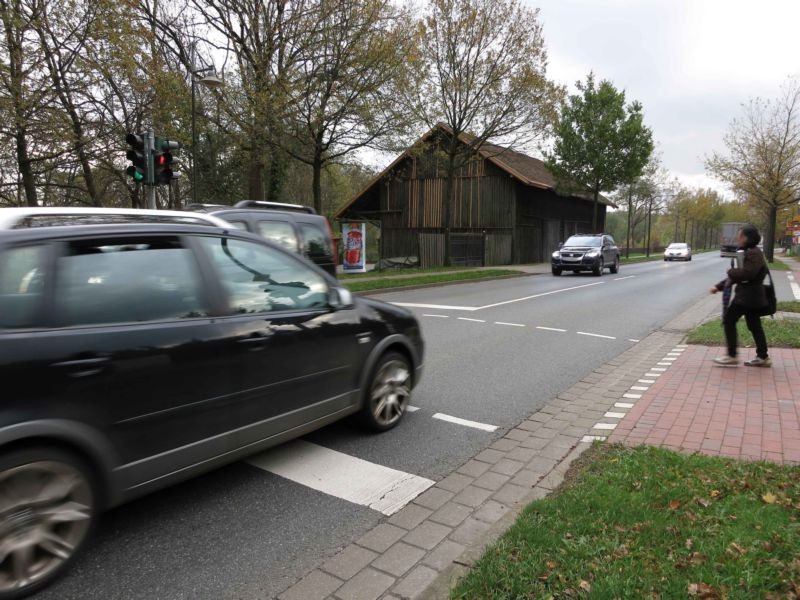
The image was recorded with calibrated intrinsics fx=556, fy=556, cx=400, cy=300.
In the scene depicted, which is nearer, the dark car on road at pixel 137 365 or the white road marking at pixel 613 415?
the dark car on road at pixel 137 365

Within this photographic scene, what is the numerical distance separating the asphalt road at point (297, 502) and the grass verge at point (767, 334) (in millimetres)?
1093

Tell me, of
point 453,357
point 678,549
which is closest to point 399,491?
point 678,549

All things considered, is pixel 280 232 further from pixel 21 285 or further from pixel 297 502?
pixel 21 285

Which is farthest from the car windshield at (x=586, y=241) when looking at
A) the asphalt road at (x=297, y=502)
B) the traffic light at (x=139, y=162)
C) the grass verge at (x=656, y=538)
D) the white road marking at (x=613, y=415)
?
the grass verge at (x=656, y=538)

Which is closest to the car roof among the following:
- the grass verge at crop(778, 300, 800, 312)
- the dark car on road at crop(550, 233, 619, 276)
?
the grass verge at crop(778, 300, 800, 312)

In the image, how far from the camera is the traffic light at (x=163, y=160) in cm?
1095

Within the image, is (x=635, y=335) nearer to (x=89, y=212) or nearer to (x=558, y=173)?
(x=89, y=212)

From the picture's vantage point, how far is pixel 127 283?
2910 mm

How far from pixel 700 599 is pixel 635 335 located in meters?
7.85

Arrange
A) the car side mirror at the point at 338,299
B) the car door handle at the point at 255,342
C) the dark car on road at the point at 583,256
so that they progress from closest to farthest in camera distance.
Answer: the car door handle at the point at 255,342
the car side mirror at the point at 338,299
the dark car on road at the point at 583,256

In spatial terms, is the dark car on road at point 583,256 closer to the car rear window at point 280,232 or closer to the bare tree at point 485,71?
the bare tree at point 485,71

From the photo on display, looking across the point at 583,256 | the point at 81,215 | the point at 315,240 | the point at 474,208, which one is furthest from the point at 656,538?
the point at 474,208

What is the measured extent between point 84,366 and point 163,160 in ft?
31.3

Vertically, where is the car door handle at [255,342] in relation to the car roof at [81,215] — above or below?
below
